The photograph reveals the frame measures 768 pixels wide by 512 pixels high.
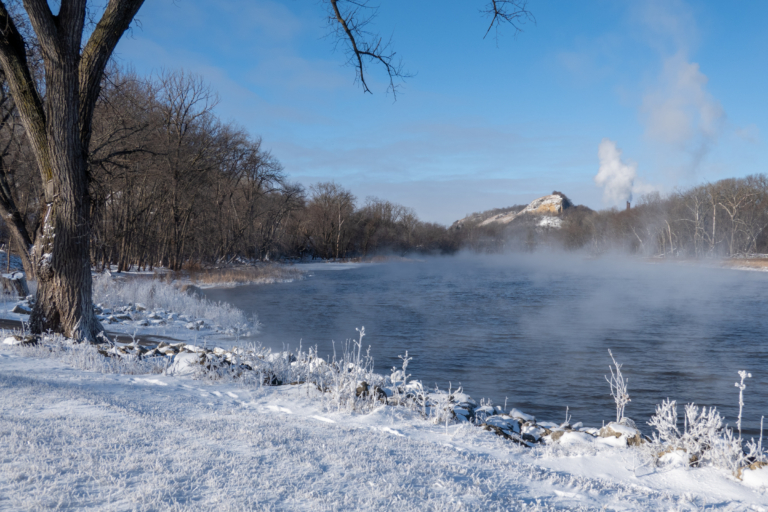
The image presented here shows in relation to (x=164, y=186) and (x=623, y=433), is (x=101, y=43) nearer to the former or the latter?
(x=623, y=433)

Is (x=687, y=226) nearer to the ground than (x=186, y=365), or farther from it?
farther from it

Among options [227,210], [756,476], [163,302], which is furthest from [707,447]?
[227,210]

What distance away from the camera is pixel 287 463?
3348 millimetres

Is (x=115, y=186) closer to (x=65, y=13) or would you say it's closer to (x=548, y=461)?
(x=65, y=13)

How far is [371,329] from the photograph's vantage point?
16.1 m

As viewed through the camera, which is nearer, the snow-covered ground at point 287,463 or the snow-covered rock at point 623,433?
the snow-covered ground at point 287,463

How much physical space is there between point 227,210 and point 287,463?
40.5 metres

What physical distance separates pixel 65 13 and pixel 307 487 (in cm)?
795

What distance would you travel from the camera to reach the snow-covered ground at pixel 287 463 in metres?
2.82

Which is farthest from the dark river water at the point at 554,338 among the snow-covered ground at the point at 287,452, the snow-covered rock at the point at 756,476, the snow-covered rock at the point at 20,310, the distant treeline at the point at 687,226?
the distant treeline at the point at 687,226

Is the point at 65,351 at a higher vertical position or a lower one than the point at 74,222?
lower

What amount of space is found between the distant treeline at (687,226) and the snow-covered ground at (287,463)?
222ft

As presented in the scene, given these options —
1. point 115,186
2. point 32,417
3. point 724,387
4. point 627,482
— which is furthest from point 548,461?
point 115,186

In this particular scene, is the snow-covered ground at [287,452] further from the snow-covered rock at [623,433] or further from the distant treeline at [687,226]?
the distant treeline at [687,226]
